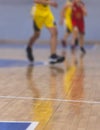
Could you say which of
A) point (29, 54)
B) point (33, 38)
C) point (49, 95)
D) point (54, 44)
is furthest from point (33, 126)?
point (29, 54)

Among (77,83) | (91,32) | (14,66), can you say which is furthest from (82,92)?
(91,32)

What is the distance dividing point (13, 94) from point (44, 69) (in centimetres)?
266

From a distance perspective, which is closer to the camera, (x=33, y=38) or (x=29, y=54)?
(x=33, y=38)

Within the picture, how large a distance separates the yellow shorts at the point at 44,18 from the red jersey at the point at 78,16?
3.23m

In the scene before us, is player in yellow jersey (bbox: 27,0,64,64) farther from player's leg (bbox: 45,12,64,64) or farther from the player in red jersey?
the player in red jersey

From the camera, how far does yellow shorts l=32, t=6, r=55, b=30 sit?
8414 millimetres

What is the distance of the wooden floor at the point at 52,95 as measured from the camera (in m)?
3.88

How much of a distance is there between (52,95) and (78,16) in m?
7.00

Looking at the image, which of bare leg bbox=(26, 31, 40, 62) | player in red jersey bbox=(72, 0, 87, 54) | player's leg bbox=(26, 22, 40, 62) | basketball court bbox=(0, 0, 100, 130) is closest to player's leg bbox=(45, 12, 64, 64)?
basketball court bbox=(0, 0, 100, 130)

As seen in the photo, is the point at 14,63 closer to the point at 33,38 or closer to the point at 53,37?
the point at 33,38

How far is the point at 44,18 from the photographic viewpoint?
8.48m

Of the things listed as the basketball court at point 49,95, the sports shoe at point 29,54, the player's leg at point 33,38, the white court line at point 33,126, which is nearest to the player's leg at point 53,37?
the basketball court at point 49,95

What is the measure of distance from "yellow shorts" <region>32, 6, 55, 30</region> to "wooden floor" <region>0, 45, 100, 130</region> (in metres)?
0.76

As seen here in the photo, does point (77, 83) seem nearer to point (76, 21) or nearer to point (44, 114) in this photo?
point (44, 114)
